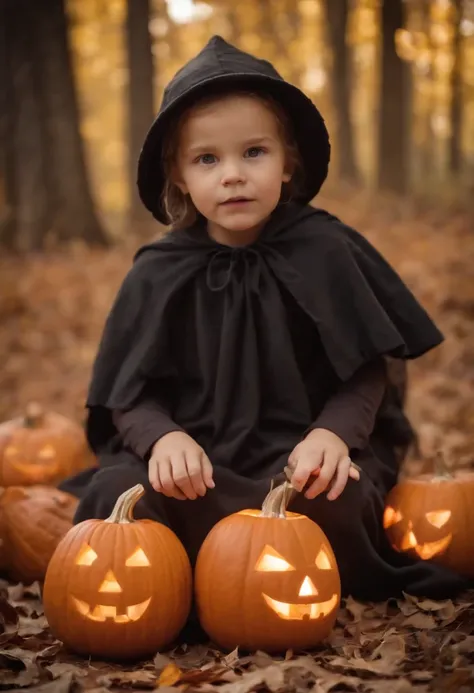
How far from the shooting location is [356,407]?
8.82ft

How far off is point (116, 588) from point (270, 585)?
42 cm

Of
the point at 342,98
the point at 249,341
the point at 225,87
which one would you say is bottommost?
the point at 249,341

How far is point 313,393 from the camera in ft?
9.37

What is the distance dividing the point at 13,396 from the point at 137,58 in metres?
5.20

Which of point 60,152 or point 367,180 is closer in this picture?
point 60,152

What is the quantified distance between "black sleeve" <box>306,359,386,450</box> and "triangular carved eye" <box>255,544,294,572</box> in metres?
0.48

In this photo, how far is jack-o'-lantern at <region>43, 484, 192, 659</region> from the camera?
2246mm

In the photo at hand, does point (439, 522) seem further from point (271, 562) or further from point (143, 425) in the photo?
point (143, 425)

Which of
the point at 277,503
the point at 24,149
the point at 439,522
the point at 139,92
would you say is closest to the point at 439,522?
the point at 439,522

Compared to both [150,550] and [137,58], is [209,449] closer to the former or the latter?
[150,550]

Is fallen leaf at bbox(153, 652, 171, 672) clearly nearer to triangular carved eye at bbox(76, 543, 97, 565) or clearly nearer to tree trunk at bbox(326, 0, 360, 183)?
triangular carved eye at bbox(76, 543, 97, 565)

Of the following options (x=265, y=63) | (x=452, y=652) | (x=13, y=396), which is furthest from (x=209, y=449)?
(x=13, y=396)

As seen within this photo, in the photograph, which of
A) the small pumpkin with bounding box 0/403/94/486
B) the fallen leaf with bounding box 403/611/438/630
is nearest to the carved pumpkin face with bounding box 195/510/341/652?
the fallen leaf with bounding box 403/611/438/630

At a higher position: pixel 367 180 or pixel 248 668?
pixel 367 180
